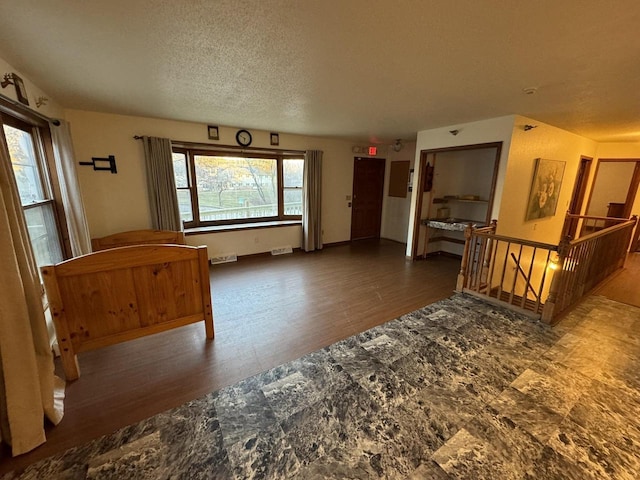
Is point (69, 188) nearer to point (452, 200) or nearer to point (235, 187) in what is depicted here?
point (235, 187)

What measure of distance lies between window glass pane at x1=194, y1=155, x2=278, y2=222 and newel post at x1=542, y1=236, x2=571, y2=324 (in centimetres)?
439

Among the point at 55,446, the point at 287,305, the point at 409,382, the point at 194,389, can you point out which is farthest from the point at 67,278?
the point at 409,382

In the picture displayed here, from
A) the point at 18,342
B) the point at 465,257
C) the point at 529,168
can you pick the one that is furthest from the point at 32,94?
the point at 529,168

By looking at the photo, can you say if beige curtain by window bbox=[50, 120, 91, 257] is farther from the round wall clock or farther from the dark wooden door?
the dark wooden door

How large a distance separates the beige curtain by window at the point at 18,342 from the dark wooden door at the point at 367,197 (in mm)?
5408

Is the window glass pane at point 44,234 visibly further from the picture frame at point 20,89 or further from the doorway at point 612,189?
the doorway at point 612,189

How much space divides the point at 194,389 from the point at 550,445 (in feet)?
7.49

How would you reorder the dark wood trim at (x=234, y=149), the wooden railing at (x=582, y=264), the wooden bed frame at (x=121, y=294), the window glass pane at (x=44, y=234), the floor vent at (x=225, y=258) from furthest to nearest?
the floor vent at (x=225, y=258), the dark wood trim at (x=234, y=149), the wooden railing at (x=582, y=264), the window glass pane at (x=44, y=234), the wooden bed frame at (x=121, y=294)

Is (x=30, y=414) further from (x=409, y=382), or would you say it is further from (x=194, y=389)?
(x=409, y=382)

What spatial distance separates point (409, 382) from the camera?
1966mm

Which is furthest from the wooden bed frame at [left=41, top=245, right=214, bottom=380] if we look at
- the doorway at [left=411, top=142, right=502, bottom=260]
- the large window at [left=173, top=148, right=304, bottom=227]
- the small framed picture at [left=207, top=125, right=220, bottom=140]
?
the doorway at [left=411, top=142, right=502, bottom=260]

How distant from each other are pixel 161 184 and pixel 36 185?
143cm

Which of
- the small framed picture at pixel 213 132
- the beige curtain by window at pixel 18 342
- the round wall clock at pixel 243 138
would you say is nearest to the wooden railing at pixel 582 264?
the beige curtain by window at pixel 18 342

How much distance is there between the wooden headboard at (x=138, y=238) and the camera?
337 cm
